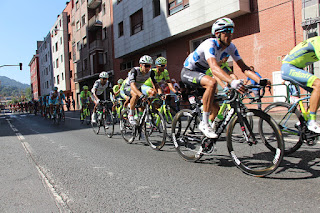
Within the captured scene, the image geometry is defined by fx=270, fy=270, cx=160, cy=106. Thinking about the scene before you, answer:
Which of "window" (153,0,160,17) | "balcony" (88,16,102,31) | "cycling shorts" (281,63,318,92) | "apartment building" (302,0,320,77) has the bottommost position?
"cycling shorts" (281,63,318,92)

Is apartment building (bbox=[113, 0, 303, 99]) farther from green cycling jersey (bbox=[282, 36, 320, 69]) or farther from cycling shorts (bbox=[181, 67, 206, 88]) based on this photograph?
cycling shorts (bbox=[181, 67, 206, 88])

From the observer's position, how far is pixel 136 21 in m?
23.9

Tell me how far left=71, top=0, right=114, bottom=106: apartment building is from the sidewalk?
88.4ft

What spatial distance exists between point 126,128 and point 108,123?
1.63 metres

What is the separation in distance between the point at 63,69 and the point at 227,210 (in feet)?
169

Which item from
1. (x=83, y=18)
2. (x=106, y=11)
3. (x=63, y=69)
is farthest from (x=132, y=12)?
(x=63, y=69)

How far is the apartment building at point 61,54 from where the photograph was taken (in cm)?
4878

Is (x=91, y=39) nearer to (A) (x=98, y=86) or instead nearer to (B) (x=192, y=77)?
(A) (x=98, y=86)

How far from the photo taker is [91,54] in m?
35.7

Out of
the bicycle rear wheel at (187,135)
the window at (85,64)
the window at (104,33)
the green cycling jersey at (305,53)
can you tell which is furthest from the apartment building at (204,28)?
the window at (85,64)

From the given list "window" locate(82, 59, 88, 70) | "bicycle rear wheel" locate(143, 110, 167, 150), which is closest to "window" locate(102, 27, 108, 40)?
"window" locate(82, 59, 88, 70)

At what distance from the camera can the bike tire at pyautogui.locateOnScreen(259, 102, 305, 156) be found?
12.5 feet

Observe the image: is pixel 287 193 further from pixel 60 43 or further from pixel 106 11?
pixel 60 43

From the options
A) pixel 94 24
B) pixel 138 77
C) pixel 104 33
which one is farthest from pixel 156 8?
pixel 138 77
